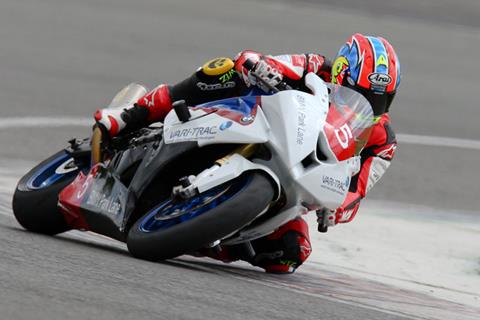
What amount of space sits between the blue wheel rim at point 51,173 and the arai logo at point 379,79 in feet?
5.42

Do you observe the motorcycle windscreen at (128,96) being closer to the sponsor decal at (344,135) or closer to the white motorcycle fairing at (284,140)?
the white motorcycle fairing at (284,140)

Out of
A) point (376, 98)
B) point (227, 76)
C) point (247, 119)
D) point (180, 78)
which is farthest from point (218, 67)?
point (180, 78)

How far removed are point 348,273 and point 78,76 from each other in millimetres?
5613

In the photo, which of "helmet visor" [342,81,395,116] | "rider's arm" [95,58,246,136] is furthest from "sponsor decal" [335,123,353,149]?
"rider's arm" [95,58,246,136]

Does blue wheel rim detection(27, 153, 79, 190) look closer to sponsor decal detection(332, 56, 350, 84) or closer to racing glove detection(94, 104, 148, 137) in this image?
racing glove detection(94, 104, 148, 137)

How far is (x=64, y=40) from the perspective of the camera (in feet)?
42.6

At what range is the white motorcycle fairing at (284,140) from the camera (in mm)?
5359

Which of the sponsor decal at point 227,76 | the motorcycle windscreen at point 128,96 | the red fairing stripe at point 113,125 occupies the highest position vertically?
the sponsor decal at point 227,76

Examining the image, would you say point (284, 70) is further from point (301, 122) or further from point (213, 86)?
point (301, 122)

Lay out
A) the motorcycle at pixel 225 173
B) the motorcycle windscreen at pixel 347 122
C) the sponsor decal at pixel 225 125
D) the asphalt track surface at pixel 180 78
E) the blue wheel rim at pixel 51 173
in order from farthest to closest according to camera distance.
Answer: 1. the blue wheel rim at pixel 51 173
2. the motorcycle windscreen at pixel 347 122
3. the sponsor decal at pixel 225 125
4. the motorcycle at pixel 225 173
5. the asphalt track surface at pixel 180 78

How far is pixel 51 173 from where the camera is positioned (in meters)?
6.55

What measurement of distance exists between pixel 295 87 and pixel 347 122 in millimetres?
481

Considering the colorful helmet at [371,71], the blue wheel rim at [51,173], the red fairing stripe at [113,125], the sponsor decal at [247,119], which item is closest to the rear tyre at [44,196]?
the blue wheel rim at [51,173]

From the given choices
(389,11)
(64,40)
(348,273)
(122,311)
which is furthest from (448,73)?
(122,311)
